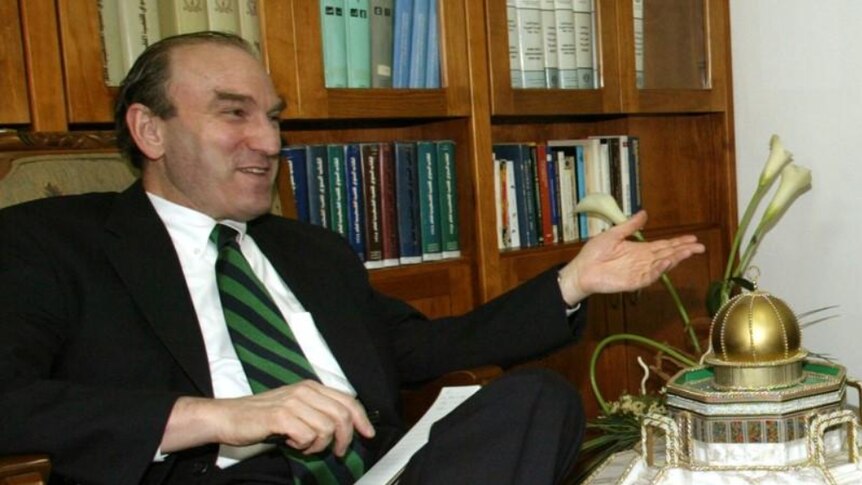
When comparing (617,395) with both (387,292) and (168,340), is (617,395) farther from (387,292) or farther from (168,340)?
(168,340)

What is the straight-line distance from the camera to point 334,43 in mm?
2006

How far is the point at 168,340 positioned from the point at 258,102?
0.47m

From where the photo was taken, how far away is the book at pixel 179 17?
1.78m

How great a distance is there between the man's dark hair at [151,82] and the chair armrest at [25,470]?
690 mm

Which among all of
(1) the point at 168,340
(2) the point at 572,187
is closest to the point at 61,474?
(1) the point at 168,340

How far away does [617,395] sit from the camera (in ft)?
8.75

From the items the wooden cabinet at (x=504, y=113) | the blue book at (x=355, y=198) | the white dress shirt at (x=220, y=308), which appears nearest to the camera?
the white dress shirt at (x=220, y=308)

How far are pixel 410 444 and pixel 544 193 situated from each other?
119cm

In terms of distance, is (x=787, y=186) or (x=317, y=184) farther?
(x=787, y=186)

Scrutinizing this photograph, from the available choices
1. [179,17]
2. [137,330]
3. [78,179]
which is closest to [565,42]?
[179,17]

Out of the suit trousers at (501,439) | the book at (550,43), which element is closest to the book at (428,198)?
the book at (550,43)

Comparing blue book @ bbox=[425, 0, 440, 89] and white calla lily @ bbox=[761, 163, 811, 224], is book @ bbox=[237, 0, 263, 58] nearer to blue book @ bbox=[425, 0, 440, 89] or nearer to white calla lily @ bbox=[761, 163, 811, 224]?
blue book @ bbox=[425, 0, 440, 89]

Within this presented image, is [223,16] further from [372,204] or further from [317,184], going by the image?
[372,204]

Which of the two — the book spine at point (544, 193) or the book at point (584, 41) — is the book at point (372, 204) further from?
the book at point (584, 41)
